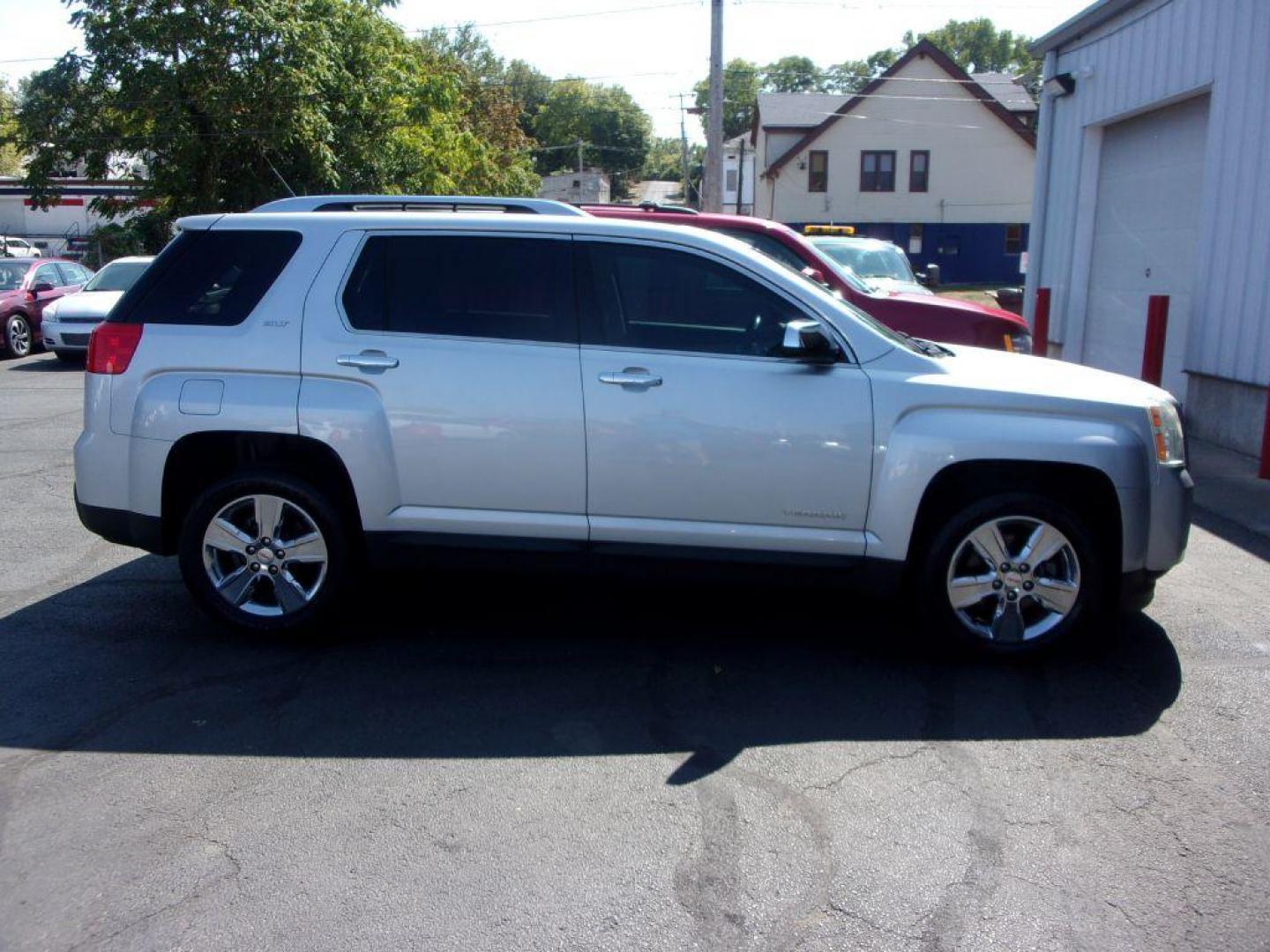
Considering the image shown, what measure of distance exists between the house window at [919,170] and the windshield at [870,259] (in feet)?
134

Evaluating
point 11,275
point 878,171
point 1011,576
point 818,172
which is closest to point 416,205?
point 1011,576

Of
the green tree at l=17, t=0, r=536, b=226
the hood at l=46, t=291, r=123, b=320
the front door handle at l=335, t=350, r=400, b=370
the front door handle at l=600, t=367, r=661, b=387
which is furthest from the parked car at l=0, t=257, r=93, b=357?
the front door handle at l=600, t=367, r=661, b=387

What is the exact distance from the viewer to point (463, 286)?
5359 millimetres

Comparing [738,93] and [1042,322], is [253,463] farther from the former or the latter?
[738,93]

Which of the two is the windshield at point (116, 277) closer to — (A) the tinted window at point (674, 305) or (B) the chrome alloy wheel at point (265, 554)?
(B) the chrome alloy wheel at point (265, 554)

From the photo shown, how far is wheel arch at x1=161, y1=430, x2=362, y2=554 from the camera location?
534cm

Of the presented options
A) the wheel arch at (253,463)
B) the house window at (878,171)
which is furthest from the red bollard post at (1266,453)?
the house window at (878,171)

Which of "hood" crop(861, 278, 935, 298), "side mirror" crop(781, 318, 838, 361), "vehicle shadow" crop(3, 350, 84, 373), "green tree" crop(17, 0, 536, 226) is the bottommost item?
"vehicle shadow" crop(3, 350, 84, 373)

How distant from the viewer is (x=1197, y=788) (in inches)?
163

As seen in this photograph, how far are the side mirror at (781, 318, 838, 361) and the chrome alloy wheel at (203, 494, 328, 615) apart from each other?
2.32 m

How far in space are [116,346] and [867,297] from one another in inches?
214

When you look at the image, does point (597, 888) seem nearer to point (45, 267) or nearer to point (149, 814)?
point (149, 814)

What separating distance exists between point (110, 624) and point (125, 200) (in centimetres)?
2628

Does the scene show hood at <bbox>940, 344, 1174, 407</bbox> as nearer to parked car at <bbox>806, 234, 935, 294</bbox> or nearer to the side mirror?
the side mirror
